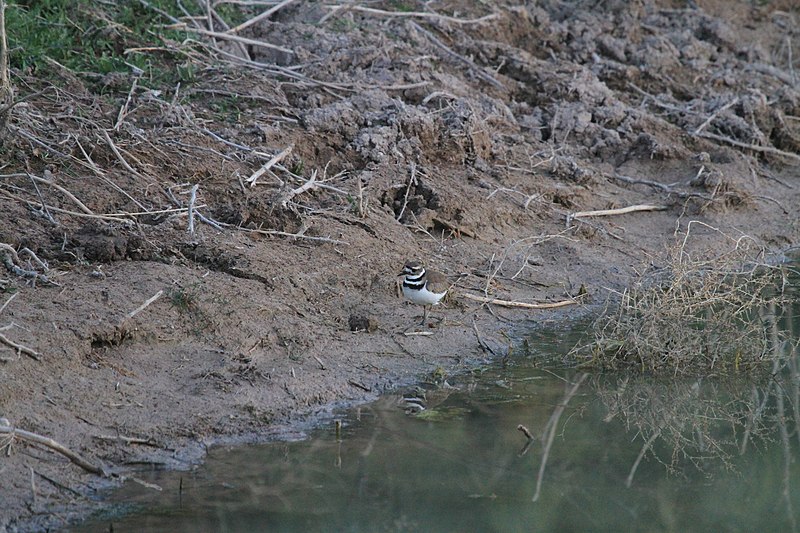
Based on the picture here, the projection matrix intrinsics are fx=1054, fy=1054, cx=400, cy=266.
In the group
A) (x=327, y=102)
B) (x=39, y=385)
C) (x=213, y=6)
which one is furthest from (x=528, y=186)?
(x=39, y=385)

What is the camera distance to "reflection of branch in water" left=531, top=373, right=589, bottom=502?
505cm

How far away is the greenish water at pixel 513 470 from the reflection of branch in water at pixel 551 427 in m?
0.01

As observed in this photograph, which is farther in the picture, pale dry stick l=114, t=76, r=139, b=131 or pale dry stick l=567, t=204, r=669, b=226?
pale dry stick l=567, t=204, r=669, b=226

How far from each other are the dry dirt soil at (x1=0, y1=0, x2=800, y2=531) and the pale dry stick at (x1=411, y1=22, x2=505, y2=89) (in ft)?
0.11

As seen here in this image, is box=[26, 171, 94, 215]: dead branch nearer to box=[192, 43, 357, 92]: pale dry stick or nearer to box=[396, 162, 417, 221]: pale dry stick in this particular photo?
box=[396, 162, 417, 221]: pale dry stick

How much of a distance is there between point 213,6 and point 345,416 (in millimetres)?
5216

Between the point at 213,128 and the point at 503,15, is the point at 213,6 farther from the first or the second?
the point at 503,15

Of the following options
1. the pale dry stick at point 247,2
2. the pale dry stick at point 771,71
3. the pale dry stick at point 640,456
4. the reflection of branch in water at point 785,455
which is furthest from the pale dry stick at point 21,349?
the pale dry stick at point 771,71

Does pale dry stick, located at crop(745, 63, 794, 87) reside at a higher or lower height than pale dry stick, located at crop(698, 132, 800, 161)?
→ higher

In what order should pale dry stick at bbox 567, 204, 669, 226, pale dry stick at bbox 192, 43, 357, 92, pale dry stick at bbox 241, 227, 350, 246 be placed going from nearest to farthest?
pale dry stick at bbox 241, 227, 350, 246 → pale dry stick at bbox 567, 204, 669, 226 → pale dry stick at bbox 192, 43, 357, 92

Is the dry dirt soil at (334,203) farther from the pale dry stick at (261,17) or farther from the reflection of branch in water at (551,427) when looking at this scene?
the reflection of branch in water at (551,427)

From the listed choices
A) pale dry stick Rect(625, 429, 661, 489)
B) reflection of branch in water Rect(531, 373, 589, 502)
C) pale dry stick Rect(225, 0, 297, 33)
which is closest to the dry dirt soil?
pale dry stick Rect(225, 0, 297, 33)

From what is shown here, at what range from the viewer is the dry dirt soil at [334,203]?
5406 millimetres

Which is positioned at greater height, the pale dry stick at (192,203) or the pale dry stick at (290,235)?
the pale dry stick at (192,203)
